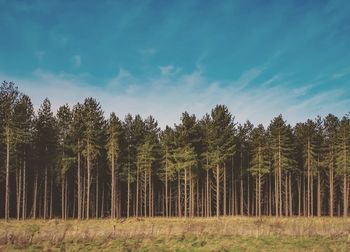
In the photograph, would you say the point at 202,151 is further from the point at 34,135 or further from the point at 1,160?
the point at 1,160

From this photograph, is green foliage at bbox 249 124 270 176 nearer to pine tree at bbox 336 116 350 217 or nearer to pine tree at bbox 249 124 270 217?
pine tree at bbox 249 124 270 217

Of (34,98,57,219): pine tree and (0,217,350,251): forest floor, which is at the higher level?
(34,98,57,219): pine tree

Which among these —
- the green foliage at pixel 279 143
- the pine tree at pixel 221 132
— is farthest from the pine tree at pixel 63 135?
the green foliage at pixel 279 143

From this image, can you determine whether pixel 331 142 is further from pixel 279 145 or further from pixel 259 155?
pixel 259 155

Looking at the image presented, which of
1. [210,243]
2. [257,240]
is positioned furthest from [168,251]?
[257,240]

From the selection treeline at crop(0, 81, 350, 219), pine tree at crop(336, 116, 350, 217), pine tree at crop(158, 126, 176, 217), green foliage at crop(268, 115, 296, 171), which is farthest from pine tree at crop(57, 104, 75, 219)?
pine tree at crop(336, 116, 350, 217)

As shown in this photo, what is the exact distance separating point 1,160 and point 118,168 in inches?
629

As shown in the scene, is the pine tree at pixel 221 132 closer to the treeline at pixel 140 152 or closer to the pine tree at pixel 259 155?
the treeline at pixel 140 152

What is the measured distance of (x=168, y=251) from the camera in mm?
15289

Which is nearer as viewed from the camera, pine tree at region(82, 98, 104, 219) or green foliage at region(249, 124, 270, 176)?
pine tree at region(82, 98, 104, 219)

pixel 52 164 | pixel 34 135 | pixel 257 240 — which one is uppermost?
pixel 34 135

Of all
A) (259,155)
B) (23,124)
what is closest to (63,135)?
(23,124)

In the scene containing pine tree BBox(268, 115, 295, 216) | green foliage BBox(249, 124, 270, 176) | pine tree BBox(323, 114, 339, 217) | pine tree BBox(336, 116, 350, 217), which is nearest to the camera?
pine tree BBox(336, 116, 350, 217)

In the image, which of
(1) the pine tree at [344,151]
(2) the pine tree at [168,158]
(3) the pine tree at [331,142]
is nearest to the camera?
(1) the pine tree at [344,151]
